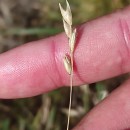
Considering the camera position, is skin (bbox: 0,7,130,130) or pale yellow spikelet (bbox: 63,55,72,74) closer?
pale yellow spikelet (bbox: 63,55,72,74)

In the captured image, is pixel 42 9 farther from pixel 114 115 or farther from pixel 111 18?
pixel 114 115

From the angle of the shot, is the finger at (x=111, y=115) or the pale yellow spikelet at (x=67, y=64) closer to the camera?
the pale yellow spikelet at (x=67, y=64)

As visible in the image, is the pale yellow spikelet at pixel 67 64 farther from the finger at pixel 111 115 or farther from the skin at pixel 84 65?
the finger at pixel 111 115

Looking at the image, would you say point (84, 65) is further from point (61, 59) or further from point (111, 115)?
point (111, 115)

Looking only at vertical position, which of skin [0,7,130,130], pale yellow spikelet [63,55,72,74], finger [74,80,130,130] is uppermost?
pale yellow spikelet [63,55,72,74]

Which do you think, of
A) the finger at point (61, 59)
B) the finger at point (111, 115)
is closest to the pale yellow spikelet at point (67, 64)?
the finger at point (61, 59)

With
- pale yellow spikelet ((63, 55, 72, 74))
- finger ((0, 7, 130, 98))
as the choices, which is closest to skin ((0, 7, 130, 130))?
Answer: finger ((0, 7, 130, 98))

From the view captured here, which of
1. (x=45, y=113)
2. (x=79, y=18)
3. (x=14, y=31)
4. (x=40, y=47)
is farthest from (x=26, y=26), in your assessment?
(x=40, y=47)

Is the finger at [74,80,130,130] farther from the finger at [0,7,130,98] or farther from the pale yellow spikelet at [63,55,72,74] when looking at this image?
the pale yellow spikelet at [63,55,72,74]
